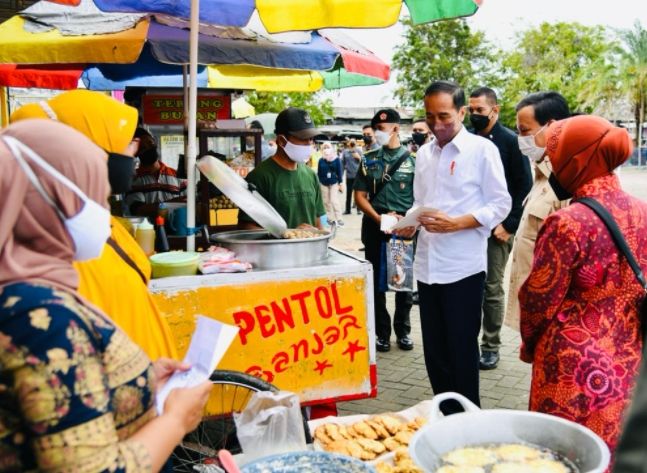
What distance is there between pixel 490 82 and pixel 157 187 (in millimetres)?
28524

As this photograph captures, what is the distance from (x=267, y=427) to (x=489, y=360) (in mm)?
2982

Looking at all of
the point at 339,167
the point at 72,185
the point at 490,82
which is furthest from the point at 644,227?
the point at 490,82

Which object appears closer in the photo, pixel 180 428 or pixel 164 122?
pixel 180 428

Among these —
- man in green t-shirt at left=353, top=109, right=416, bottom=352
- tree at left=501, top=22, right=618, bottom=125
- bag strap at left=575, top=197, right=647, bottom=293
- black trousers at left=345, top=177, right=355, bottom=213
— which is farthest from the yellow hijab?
tree at left=501, top=22, right=618, bottom=125

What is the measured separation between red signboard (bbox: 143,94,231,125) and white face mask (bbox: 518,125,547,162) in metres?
4.38

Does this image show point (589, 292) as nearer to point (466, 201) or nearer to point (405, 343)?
point (466, 201)

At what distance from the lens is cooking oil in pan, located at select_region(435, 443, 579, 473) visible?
5.56ft

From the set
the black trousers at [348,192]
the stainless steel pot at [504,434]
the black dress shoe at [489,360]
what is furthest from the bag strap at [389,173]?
the black trousers at [348,192]

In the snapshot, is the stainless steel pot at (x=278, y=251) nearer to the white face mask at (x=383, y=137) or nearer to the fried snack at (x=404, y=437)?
the fried snack at (x=404, y=437)

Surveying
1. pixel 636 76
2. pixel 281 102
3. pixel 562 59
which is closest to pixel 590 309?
pixel 281 102

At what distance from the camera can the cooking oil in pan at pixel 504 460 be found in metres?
1.69

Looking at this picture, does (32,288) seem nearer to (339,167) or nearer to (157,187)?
(157,187)

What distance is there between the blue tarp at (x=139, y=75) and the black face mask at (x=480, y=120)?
2.81 m

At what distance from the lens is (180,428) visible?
1533 millimetres
